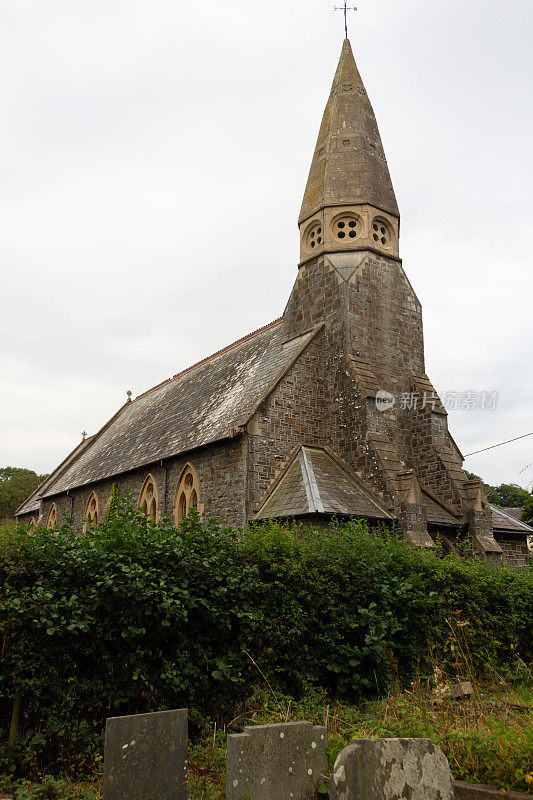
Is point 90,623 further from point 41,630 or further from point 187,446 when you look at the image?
point 187,446

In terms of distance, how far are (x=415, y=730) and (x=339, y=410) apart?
41.0 ft

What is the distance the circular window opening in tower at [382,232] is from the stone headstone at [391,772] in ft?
58.9

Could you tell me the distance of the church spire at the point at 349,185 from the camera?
21.0 m

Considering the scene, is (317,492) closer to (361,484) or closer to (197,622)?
(361,484)

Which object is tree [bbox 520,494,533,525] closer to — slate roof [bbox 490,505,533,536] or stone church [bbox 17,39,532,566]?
stone church [bbox 17,39,532,566]

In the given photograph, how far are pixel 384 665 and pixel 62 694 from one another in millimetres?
4564

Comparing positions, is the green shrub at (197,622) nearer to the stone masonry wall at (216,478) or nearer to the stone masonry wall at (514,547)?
the stone masonry wall at (216,478)

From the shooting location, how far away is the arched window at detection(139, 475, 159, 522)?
72.5 ft

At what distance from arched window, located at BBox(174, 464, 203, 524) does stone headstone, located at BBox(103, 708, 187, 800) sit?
13.3m

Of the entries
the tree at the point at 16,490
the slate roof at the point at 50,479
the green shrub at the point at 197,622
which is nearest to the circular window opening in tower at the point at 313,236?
the green shrub at the point at 197,622

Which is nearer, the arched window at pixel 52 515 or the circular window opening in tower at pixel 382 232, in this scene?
the circular window opening in tower at pixel 382 232

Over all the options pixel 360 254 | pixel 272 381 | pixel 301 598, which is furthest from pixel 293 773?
pixel 360 254

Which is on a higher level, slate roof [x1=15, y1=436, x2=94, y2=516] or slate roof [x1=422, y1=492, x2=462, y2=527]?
slate roof [x1=15, y1=436, x2=94, y2=516]

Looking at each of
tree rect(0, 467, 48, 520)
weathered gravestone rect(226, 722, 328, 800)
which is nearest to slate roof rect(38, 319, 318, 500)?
weathered gravestone rect(226, 722, 328, 800)
